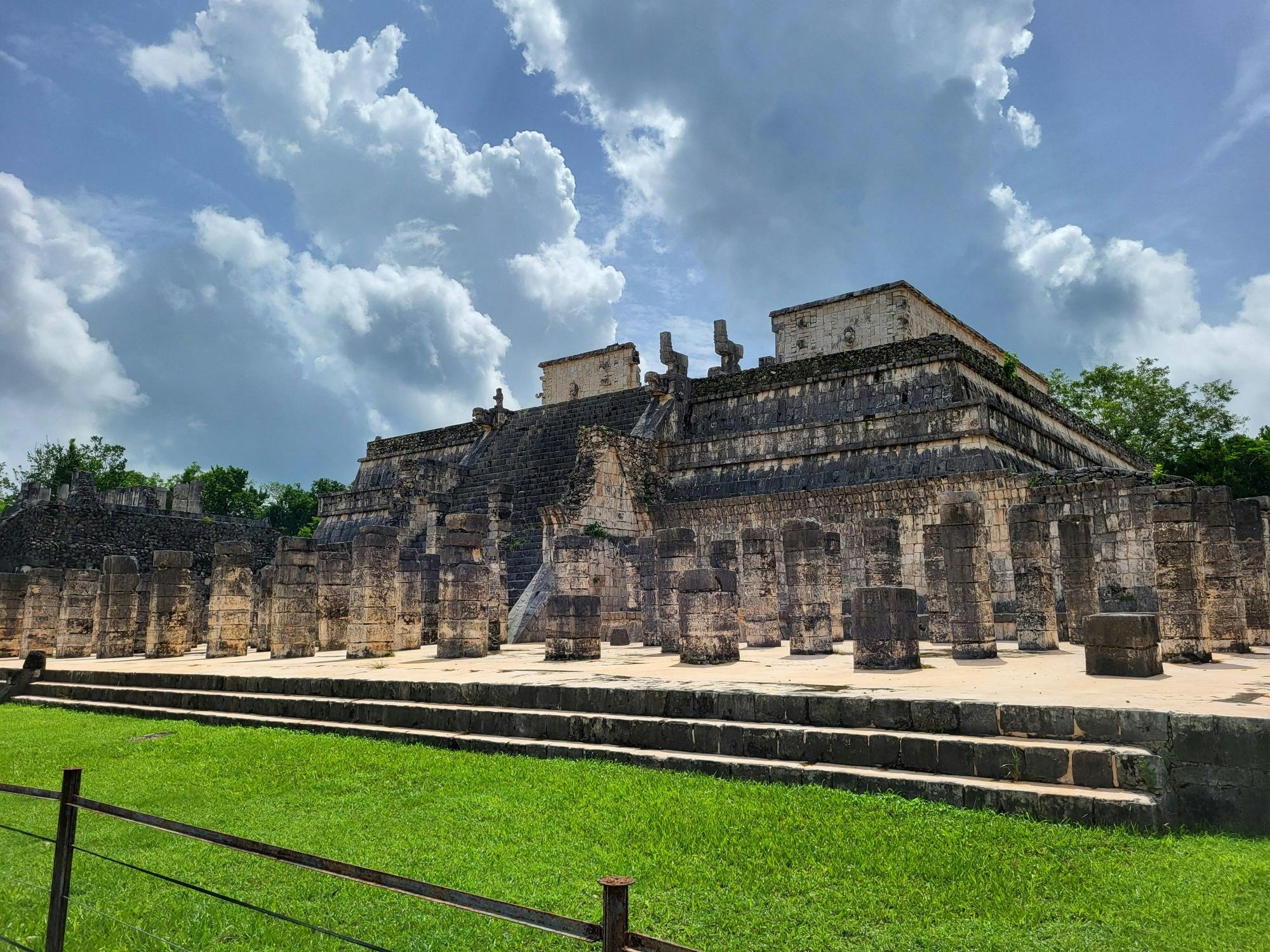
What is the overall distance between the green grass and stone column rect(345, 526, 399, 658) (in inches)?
289

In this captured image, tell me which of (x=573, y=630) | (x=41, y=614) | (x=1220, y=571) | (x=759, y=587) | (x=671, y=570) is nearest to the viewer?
(x=1220, y=571)

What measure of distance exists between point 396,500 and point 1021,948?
24402mm

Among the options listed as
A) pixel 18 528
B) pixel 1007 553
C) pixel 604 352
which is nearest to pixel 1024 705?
pixel 1007 553

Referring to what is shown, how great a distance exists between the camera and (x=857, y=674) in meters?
8.69

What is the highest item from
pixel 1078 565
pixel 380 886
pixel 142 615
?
pixel 1078 565

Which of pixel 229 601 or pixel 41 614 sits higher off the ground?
pixel 229 601

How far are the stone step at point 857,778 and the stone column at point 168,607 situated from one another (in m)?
8.53

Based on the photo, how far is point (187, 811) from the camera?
6016 millimetres

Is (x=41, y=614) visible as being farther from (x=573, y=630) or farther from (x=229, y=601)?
(x=573, y=630)

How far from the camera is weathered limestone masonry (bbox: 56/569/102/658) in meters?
17.2

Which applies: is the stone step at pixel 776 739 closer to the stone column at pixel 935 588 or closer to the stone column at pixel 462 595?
the stone column at pixel 462 595

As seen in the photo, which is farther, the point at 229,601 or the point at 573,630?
the point at 229,601

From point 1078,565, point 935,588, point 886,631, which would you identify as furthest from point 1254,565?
point 886,631

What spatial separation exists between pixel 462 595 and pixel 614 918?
12.0 meters
